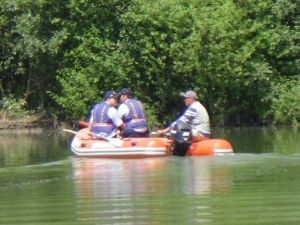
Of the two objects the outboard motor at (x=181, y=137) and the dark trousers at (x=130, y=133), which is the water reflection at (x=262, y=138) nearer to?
the outboard motor at (x=181, y=137)

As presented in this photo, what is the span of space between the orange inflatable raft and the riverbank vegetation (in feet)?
38.5

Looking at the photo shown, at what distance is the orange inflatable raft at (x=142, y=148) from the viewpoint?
18.5m

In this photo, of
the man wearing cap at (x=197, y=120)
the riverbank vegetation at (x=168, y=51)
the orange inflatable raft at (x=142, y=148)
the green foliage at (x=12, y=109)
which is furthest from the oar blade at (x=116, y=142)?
the green foliage at (x=12, y=109)

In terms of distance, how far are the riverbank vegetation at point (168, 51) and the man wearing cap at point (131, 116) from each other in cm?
1116

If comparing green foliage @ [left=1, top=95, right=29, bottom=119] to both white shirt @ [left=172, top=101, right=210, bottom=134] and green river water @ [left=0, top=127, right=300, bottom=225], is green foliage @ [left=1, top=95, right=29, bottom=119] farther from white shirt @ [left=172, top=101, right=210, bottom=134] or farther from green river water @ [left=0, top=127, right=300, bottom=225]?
white shirt @ [left=172, top=101, right=210, bottom=134]

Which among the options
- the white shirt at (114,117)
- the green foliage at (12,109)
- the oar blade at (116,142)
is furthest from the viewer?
the green foliage at (12,109)

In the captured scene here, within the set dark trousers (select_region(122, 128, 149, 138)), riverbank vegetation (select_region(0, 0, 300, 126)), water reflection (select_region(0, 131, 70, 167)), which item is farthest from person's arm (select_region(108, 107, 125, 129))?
riverbank vegetation (select_region(0, 0, 300, 126))

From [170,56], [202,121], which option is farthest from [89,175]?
[170,56]

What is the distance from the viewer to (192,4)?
103 feet

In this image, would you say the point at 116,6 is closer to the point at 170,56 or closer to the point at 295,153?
the point at 170,56

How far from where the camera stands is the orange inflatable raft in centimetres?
1847

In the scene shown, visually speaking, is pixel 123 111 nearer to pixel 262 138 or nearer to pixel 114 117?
pixel 114 117

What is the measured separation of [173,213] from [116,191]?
8.29 feet

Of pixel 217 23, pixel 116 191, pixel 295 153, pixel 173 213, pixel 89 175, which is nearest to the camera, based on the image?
pixel 173 213
